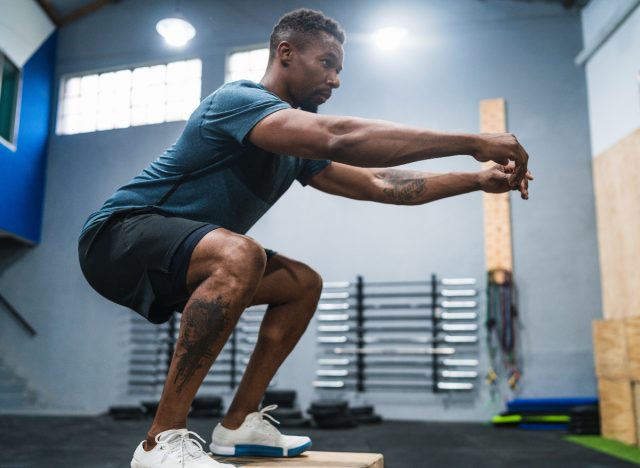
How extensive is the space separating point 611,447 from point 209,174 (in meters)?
3.32

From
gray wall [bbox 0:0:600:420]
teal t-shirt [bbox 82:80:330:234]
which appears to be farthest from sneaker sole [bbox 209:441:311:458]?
gray wall [bbox 0:0:600:420]

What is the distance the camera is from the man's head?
1.55m

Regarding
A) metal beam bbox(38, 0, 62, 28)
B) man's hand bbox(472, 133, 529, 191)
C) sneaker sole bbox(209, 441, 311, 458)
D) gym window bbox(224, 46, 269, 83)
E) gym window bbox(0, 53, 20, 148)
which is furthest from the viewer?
metal beam bbox(38, 0, 62, 28)

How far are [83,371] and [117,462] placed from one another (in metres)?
3.73

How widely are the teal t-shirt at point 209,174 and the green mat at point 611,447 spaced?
2700 mm

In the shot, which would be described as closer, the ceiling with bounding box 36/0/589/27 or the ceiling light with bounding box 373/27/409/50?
the ceiling light with bounding box 373/27/409/50

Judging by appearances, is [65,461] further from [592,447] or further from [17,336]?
[17,336]

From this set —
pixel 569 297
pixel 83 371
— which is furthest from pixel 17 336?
pixel 569 297

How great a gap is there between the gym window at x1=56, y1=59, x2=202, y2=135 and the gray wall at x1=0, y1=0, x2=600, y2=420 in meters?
0.14

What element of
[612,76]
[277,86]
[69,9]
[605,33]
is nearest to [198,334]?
[277,86]

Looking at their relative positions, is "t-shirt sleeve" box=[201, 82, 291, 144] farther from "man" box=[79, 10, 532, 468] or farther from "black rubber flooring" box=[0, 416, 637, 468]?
"black rubber flooring" box=[0, 416, 637, 468]

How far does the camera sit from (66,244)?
261 inches

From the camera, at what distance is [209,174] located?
4.81 ft

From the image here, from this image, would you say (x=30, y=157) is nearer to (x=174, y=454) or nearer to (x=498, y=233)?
(x=498, y=233)
